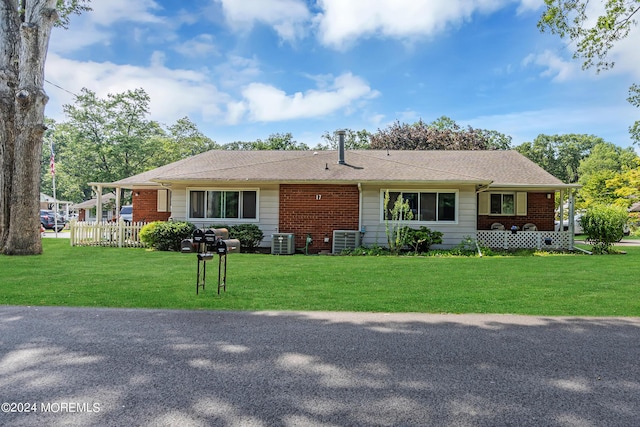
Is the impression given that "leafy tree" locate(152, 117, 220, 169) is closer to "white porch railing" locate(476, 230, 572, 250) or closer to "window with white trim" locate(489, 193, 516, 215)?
"window with white trim" locate(489, 193, 516, 215)

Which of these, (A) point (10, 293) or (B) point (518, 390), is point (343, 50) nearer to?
(A) point (10, 293)

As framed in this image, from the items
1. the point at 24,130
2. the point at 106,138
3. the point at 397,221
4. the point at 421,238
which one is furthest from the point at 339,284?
the point at 106,138

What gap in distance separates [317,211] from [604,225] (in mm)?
10713

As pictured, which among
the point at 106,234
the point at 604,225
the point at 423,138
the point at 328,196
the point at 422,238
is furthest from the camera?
the point at 423,138

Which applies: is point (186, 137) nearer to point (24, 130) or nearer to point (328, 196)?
point (24, 130)

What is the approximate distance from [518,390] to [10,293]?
7913 millimetres

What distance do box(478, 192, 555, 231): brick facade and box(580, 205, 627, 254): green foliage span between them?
94.8 inches

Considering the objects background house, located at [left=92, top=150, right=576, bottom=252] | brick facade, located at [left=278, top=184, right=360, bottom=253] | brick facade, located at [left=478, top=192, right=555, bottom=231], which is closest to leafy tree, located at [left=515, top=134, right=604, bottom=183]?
brick facade, located at [left=478, top=192, right=555, bottom=231]

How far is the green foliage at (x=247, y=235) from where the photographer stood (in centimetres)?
1522

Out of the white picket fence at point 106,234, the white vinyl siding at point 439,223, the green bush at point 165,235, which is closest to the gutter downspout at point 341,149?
the white vinyl siding at point 439,223

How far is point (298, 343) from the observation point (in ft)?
14.8

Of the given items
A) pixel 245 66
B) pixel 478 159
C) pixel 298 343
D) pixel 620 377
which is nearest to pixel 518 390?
pixel 620 377

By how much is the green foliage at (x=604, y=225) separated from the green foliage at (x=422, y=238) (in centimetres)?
586

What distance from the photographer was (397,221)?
1568cm
